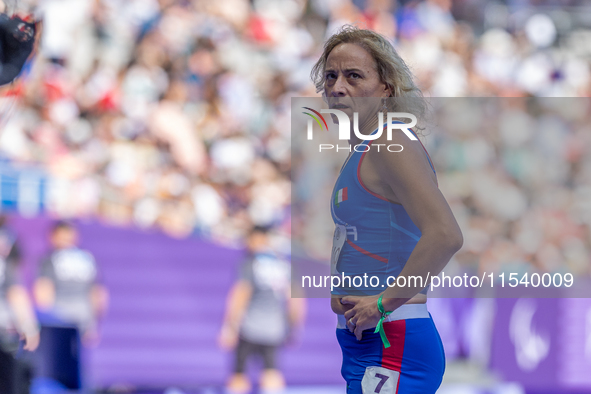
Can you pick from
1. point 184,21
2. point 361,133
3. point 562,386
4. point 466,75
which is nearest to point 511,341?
point 562,386

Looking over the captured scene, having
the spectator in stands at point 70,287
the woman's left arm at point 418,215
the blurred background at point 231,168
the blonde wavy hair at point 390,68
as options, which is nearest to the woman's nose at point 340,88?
the blonde wavy hair at point 390,68

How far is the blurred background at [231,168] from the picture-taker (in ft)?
16.0

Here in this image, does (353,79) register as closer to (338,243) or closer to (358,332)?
(338,243)

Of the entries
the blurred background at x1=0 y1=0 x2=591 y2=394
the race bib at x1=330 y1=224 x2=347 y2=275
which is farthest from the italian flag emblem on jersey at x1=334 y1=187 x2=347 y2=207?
the blurred background at x1=0 y1=0 x2=591 y2=394

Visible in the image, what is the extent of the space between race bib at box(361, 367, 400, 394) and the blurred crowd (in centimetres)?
355

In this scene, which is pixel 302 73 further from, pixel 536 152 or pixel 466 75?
pixel 536 152

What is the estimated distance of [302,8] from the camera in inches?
259

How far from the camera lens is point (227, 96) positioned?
584 cm

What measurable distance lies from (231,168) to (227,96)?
75 cm

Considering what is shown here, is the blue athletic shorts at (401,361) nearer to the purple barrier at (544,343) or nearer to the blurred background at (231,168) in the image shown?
the blurred background at (231,168)

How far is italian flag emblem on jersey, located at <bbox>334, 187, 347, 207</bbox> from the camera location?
167cm

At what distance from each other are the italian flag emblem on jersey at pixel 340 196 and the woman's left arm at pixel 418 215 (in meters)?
0.13

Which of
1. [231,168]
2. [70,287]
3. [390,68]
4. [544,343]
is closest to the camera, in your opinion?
[390,68]

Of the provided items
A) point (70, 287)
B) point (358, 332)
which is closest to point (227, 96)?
point (70, 287)
